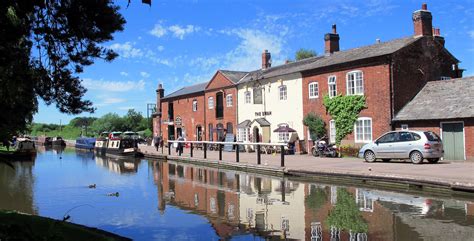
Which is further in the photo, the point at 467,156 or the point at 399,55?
the point at 399,55

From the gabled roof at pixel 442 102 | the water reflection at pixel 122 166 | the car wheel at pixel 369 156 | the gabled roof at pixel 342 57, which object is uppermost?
the gabled roof at pixel 342 57

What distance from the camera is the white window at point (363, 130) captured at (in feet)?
82.7

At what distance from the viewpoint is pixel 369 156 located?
21750mm

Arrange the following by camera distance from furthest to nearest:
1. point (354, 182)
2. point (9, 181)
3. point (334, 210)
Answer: point (9, 181), point (354, 182), point (334, 210)

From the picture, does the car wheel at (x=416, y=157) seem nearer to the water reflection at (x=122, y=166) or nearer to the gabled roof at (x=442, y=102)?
the gabled roof at (x=442, y=102)

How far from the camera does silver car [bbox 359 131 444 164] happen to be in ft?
63.7

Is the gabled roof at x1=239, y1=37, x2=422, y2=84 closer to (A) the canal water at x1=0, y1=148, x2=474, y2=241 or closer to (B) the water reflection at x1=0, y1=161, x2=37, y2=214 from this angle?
(A) the canal water at x1=0, y1=148, x2=474, y2=241

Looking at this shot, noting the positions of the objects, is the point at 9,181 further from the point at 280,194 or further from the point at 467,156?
the point at 467,156

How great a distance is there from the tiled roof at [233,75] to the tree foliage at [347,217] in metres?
26.3

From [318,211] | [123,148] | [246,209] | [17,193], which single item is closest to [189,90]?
[123,148]

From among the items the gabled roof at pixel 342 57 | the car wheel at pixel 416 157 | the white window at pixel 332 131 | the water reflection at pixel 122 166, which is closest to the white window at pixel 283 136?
the white window at pixel 332 131

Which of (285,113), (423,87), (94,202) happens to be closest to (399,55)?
(423,87)

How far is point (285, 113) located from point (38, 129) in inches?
3995

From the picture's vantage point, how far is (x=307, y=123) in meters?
29.0
